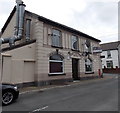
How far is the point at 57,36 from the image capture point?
15.6m

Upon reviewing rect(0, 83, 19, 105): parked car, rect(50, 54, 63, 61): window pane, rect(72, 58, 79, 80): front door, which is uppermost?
rect(50, 54, 63, 61): window pane

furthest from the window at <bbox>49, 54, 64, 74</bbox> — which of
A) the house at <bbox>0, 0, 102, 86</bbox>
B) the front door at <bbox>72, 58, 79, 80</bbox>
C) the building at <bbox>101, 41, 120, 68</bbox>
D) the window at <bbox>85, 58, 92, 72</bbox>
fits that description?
the building at <bbox>101, 41, 120, 68</bbox>

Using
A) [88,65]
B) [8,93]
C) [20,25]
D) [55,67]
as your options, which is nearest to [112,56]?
[88,65]

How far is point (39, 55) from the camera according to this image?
43.2 ft

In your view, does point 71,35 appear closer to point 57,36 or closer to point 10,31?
point 57,36

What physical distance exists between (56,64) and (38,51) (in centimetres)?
274

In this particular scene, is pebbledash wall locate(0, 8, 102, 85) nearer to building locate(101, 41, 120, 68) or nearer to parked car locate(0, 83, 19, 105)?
parked car locate(0, 83, 19, 105)

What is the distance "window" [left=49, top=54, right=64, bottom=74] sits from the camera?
1446 cm

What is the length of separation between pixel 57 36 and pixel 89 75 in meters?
7.57

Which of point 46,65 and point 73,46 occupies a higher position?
point 73,46

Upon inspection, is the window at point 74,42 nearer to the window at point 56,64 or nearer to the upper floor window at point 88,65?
the upper floor window at point 88,65

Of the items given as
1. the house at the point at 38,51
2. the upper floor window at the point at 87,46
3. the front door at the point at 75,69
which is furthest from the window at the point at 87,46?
the front door at the point at 75,69

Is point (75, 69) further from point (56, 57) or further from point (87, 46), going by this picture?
point (87, 46)

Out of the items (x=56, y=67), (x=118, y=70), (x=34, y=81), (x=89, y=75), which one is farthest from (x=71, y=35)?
(x=118, y=70)
